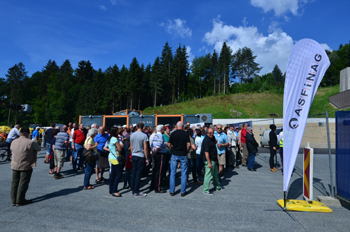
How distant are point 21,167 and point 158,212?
10.4 ft

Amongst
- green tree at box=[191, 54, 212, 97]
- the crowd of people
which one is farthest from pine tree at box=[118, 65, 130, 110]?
the crowd of people

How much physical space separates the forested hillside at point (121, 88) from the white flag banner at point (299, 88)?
43230mm

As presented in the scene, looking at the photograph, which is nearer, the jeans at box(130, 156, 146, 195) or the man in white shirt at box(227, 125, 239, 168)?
the jeans at box(130, 156, 146, 195)

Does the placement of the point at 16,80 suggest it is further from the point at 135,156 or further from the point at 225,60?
the point at 135,156

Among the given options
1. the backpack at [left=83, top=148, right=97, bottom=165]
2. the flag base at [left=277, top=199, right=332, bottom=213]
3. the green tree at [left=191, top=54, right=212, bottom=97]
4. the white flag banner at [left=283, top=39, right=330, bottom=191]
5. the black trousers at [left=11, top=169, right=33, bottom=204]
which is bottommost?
the flag base at [left=277, top=199, right=332, bottom=213]

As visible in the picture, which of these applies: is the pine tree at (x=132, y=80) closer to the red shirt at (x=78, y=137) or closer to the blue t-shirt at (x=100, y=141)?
the red shirt at (x=78, y=137)

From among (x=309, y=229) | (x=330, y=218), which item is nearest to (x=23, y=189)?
(x=309, y=229)

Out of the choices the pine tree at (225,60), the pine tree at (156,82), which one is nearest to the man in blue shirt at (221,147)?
the pine tree at (156,82)

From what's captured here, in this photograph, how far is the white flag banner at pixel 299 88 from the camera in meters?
4.60

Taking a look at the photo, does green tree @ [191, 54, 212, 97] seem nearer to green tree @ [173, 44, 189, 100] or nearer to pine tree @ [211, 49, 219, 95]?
pine tree @ [211, 49, 219, 95]

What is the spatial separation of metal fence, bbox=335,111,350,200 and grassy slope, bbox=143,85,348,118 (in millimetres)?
42575

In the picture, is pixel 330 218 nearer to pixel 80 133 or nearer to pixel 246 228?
pixel 246 228

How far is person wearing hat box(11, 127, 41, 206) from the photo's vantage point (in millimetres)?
4793

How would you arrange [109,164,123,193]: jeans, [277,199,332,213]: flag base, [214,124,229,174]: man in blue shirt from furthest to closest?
[214,124,229,174]: man in blue shirt, [109,164,123,193]: jeans, [277,199,332,213]: flag base
